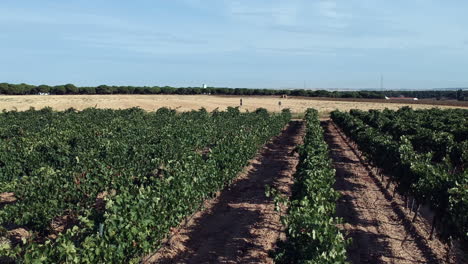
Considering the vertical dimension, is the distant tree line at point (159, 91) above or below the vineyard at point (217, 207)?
above

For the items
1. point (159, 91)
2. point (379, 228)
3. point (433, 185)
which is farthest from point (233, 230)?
point (159, 91)

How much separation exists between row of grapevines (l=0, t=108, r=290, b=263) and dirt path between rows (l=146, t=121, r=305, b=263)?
545mm

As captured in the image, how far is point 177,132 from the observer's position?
2255 cm

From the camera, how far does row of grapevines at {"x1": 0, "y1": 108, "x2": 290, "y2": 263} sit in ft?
24.8

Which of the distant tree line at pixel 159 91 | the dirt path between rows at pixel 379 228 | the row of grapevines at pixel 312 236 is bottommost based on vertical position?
the dirt path between rows at pixel 379 228

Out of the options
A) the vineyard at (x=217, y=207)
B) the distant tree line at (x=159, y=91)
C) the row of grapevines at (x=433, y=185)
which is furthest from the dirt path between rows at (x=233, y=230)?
the distant tree line at (x=159, y=91)

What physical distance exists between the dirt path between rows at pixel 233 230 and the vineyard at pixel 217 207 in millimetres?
33

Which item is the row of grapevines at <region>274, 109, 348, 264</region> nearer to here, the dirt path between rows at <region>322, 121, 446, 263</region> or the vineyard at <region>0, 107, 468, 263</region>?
the vineyard at <region>0, 107, 468, 263</region>

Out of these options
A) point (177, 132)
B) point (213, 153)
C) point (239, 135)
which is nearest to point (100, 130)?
point (177, 132)

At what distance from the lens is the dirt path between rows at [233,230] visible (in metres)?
10.4

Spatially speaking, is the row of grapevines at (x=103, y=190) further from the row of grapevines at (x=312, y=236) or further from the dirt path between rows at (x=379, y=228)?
the dirt path between rows at (x=379, y=228)

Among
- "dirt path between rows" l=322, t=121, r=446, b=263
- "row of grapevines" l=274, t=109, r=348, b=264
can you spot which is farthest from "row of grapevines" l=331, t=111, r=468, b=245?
Result: "row of grapevines" l=274, t=109, r=348, b=264

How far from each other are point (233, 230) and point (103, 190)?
4066mm

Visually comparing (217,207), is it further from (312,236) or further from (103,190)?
(312,236)
